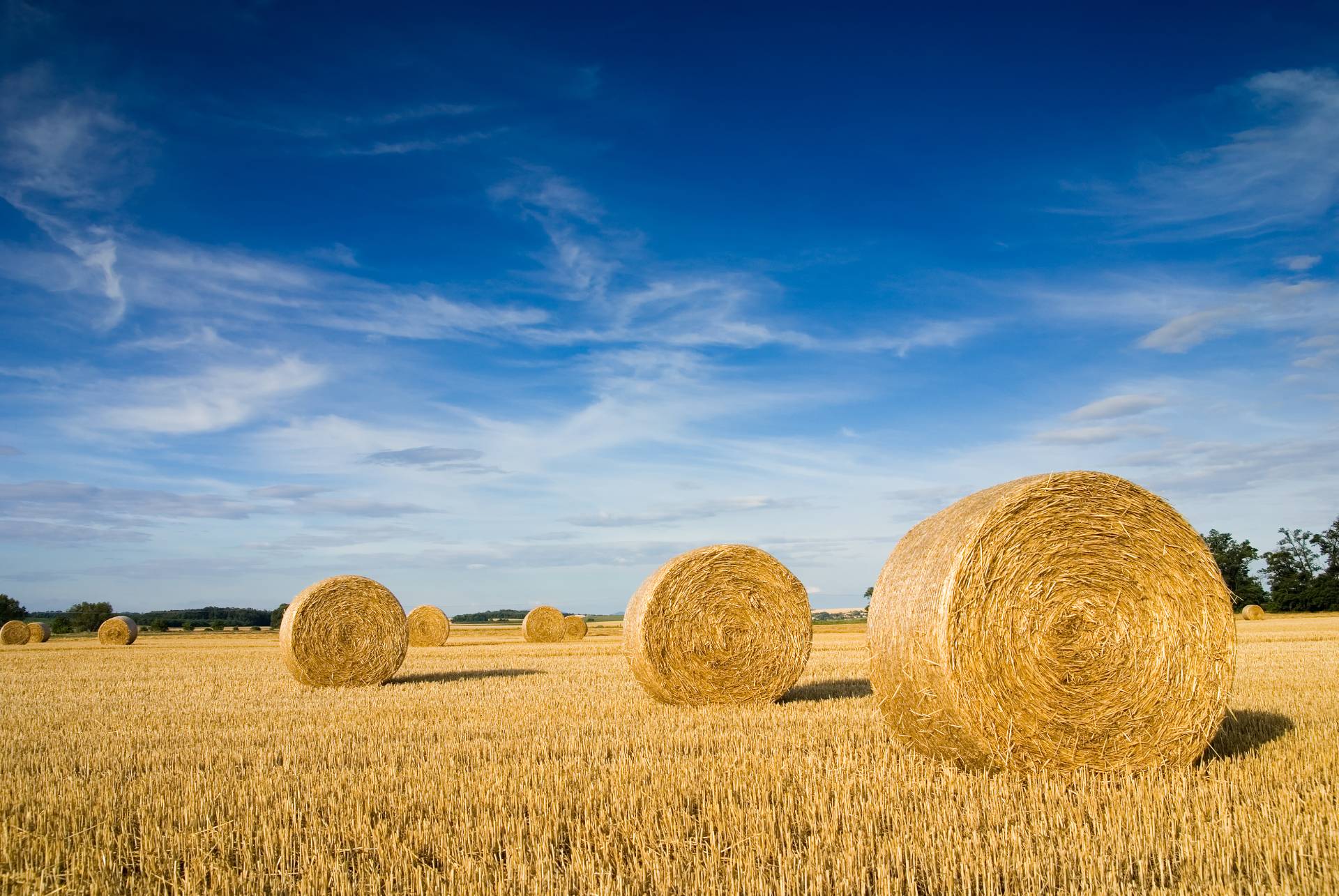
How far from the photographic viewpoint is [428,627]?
28062 millimetres

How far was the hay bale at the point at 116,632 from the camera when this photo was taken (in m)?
32.5

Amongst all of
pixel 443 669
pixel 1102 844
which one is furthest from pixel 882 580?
pixel 443 669

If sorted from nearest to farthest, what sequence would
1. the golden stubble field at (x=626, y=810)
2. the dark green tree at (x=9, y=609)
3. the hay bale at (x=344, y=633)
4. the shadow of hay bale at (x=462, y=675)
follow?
the golden stubble field at (x=626, y=810) → the hay bale at (x=344, y=633) → the shadow of hay bale at (x=462, y=675) → the dark green tree at (x=9, y=609)

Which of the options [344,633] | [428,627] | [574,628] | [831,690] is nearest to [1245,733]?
[831,690]

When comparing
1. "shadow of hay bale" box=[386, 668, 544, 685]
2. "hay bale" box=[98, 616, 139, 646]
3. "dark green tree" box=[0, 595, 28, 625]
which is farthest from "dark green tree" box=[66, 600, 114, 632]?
"shadow of hay bale" box=[386, 668, 544, 685]

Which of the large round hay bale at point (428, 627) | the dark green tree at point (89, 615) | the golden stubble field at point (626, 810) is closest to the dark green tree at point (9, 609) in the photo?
the dark green tree at point (89, 615)

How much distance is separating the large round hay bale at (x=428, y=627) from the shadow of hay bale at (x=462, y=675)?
11698 millimetres

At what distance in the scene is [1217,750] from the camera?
693cm

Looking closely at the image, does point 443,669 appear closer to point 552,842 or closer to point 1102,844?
point 552,842

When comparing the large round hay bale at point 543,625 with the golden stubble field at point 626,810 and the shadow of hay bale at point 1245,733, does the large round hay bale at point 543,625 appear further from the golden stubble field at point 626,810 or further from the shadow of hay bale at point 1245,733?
the shadow of hay bale at point 1245,733

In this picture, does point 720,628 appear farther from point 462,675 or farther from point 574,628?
point 574,628

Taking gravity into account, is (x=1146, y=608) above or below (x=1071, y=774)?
above

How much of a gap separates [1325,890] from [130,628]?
3709cm

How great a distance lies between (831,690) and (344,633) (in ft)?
24.6
